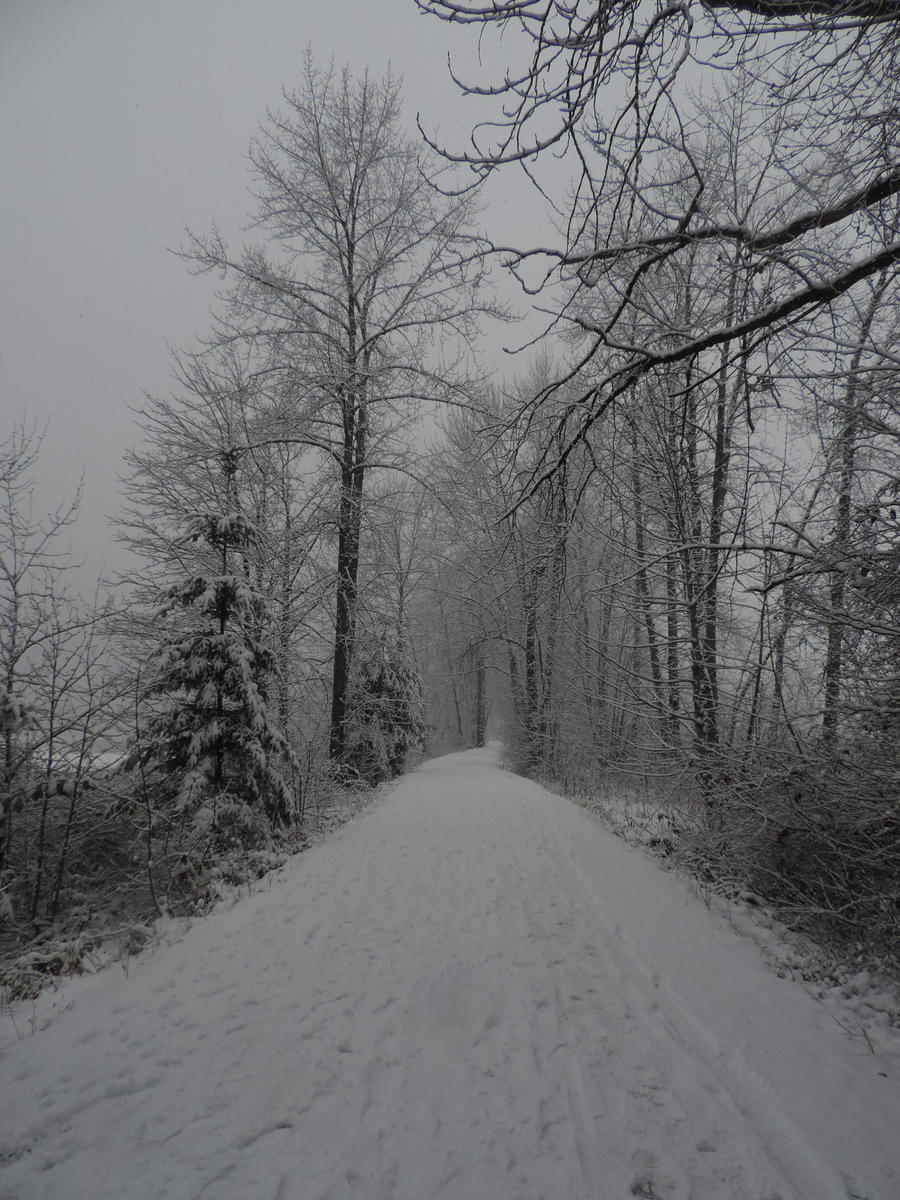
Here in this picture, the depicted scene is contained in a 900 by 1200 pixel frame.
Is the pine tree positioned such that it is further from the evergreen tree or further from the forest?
the evergreen tree

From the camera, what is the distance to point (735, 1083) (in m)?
2.39

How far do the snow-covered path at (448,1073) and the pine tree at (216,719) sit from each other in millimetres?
1939

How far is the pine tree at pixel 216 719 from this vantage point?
19.1ft

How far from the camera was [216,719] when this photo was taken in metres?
5.94

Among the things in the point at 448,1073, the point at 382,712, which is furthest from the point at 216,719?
the point at 382,712

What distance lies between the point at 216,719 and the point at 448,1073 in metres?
4.47

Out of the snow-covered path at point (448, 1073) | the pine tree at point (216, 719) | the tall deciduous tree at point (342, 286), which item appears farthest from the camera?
the tall deciduous tree at point (342, 286)

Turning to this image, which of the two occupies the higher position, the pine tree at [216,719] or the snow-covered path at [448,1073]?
the pine tree at [216,719]

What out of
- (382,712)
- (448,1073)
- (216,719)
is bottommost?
(448,1073)

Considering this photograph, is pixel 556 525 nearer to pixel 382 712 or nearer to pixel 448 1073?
pixel 448 1073

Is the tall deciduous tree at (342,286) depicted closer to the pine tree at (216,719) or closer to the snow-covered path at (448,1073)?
the pine tree at (216,719)

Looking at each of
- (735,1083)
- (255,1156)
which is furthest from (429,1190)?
(735,1083)

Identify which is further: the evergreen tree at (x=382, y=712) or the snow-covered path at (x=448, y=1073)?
the evergreen tree at (x=382, y=712)

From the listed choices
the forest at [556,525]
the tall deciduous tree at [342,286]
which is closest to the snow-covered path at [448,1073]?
the forest at [556,525]
